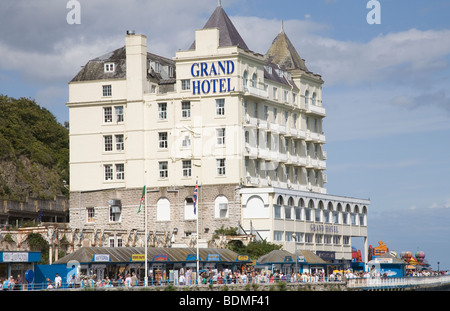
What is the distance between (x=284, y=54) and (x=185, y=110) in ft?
70.4

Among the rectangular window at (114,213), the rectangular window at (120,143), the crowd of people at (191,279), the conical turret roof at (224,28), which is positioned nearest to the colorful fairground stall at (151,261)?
the crowd of people at (191,279)

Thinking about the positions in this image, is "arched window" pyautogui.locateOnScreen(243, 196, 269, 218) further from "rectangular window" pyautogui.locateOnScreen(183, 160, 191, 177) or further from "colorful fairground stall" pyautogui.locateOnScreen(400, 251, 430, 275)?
"colorful fairground stall" pyautogui.locateOnScreen(400, 251, 430, 275)

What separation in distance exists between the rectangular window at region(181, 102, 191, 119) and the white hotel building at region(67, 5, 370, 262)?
13 cm

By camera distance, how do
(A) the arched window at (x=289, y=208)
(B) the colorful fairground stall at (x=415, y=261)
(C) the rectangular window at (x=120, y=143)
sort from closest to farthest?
(A) the arched window at (x=289, y=208)
(C) the rectangular window at (x=120, y=143)
(B) the colorful fairground stall at (x=415, y=261)

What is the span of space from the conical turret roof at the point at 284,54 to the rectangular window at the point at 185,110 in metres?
19.5

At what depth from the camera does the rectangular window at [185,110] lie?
410 ft

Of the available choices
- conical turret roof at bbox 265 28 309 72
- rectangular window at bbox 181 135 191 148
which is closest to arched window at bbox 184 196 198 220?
rectangular window at bbox 181 135 191 148

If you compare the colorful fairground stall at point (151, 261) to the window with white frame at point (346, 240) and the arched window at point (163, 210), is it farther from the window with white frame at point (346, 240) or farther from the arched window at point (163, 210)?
the window with white frame at point (346, 240)

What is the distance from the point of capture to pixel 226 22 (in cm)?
12738

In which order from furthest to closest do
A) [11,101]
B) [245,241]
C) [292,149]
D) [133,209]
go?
1. [11,101]
2. [292,149]
3. [133,209]
4. [245,241]

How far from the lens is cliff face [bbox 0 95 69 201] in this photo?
443ft
